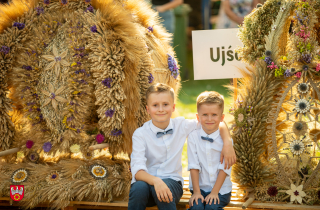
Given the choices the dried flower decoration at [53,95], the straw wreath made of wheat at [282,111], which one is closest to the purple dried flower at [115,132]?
the dried flower decoration at [53,95]

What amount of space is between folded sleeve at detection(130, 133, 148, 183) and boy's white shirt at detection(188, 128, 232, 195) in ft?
0.98

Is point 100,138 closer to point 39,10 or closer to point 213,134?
point 213,134

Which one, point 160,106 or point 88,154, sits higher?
point 160,106

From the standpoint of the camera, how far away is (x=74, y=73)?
2172 millimetres

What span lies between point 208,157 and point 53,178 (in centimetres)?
107

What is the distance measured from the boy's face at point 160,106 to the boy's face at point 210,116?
21 centimetres

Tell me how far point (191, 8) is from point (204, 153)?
6886mm

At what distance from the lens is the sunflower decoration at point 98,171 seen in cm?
221

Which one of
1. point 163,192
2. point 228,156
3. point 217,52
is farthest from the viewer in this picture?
point 217,52

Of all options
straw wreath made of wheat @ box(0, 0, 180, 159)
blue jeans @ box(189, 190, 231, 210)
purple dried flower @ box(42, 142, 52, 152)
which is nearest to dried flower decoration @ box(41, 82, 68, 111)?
straw wreath made of wheat @ box(0, 0, 180, 159)

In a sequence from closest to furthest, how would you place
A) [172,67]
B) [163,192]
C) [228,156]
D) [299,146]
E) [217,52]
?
[163,192] → [228,156] → [299,146] → [172,67] → [217,52]

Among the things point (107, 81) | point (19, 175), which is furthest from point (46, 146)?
point (107, 81)

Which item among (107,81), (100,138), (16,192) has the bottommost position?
(16,192)

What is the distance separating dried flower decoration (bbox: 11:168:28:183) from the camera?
224 centimetres
